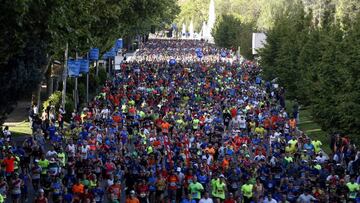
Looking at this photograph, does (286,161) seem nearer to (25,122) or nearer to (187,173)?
(187,173)

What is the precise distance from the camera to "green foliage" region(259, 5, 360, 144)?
96.7ft

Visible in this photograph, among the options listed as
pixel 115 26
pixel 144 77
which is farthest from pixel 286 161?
pixel 144 77

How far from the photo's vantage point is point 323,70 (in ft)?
113

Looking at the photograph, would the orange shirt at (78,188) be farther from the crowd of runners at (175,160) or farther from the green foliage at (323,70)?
the green foliage at (323,70)

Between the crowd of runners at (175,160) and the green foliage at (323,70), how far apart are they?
1.64m

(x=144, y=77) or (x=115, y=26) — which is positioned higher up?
(x=115, y=26)

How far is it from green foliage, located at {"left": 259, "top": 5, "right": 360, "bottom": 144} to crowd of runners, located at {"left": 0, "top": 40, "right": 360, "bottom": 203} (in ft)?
5.40

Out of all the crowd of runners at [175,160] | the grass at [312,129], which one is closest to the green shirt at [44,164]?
the crowd of runners at [175,160]

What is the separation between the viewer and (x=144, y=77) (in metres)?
56.4

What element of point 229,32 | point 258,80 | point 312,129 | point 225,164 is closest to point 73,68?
point 312,129

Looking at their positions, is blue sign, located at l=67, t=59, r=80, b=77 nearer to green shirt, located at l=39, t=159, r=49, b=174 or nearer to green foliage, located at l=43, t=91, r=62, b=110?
green foliage, located at l=43, t=91, r=62, b=110

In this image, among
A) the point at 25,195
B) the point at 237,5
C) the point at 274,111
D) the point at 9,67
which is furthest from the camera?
the point at 237,5

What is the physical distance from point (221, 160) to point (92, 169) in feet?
14.2

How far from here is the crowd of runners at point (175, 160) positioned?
18.8 meters
